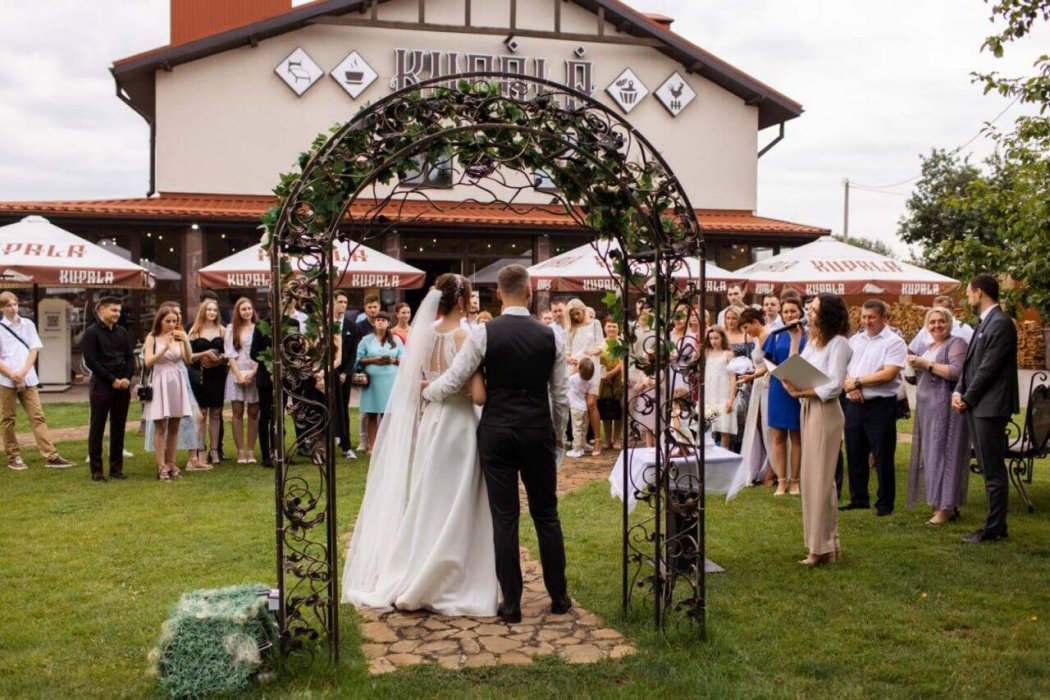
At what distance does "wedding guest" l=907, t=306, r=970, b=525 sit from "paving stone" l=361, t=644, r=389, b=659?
5253 mm

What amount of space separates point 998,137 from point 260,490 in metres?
7.77

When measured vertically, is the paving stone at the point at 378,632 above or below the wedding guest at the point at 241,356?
below

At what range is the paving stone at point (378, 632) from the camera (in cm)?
529

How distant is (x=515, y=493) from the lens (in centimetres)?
557

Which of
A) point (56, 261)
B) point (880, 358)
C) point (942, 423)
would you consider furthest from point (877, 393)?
point (56, 261)

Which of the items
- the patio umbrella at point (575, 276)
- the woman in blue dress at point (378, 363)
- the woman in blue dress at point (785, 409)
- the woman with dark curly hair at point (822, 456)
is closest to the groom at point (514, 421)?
the woman with dark curly hair at point (822, 456)

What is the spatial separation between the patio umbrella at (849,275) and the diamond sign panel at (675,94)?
11214mm

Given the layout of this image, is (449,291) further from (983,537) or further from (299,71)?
(299,71)

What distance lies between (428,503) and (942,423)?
4848 millimetres

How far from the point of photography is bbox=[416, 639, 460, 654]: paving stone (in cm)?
510

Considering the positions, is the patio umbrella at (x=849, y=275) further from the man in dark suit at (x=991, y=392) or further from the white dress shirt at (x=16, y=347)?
the white dress shirt at (x=16, y=347)

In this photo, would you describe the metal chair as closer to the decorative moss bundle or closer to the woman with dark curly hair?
the woman with dark curly hair

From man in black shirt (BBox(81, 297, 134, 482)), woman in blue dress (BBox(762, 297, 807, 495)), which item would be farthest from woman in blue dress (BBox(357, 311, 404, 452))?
woman in blue dress (BBox(762, 297, 807, 495))

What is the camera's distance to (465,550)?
571 centimetres
